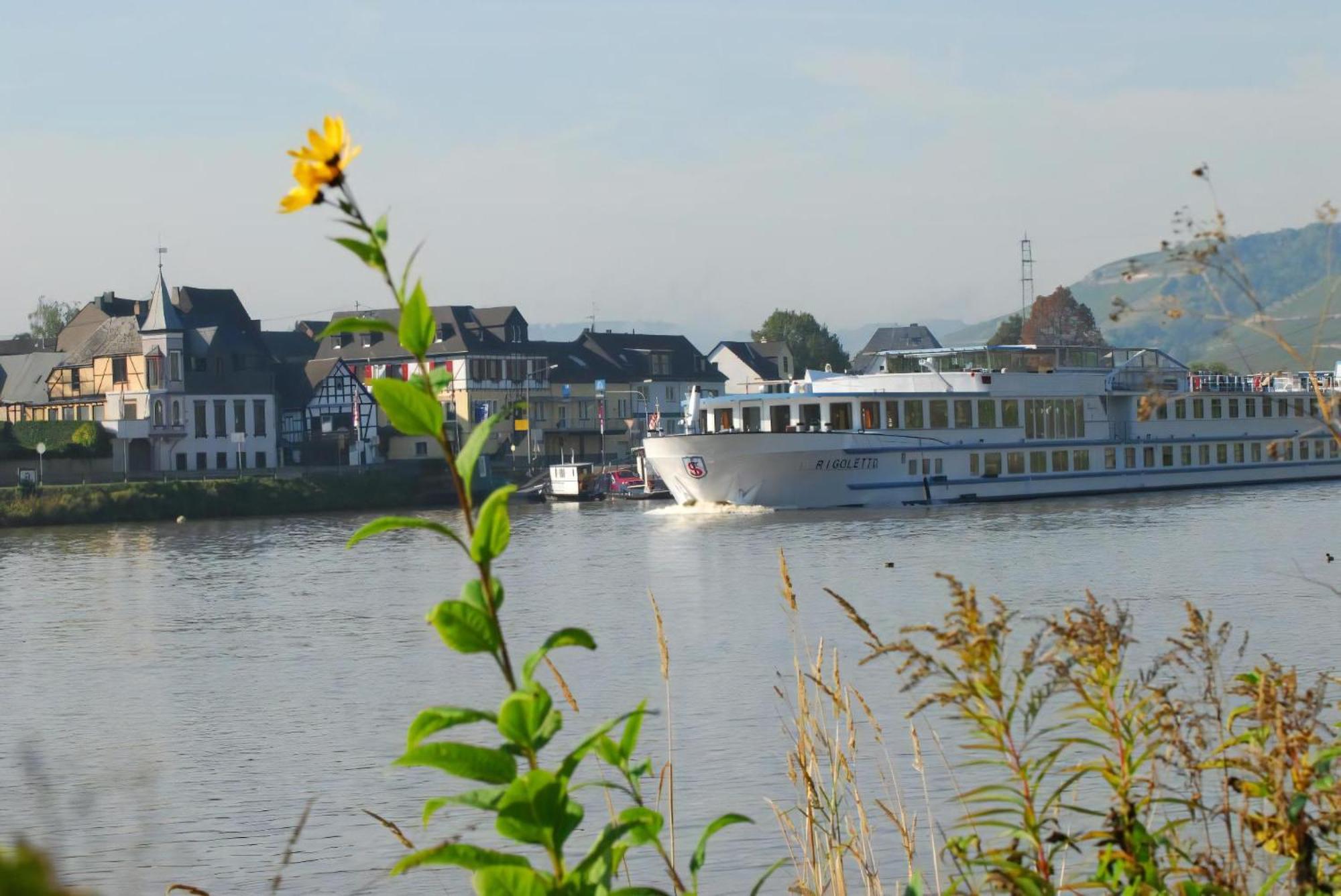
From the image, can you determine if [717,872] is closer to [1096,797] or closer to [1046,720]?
[1096,797]

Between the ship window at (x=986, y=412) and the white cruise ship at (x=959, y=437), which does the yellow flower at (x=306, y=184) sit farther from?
the ship window at (x=986, y=412)

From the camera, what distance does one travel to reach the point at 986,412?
51.0 meters

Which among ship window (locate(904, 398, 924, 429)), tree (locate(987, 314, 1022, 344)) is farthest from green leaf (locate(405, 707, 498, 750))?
tree (locate(987, 314, 1022, 344))

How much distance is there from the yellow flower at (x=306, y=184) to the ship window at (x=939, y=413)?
1910 inches

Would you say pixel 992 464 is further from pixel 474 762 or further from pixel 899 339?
pixel 899 339

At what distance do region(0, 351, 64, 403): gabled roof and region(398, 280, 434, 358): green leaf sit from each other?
247 feet

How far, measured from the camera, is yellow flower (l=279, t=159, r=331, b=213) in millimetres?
1636

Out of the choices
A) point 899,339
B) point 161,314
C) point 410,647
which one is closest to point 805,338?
point 899,339

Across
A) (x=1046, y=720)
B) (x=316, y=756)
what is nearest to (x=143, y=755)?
(x=316, y=756)

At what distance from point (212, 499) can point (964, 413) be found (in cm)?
2695

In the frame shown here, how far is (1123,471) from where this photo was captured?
54812 millimetres

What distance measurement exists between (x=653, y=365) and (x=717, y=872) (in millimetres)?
87505

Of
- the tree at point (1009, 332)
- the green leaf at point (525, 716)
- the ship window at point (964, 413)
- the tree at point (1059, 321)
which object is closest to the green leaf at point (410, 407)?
the green leaf at point (525, 716)

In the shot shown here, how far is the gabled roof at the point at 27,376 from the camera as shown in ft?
241
